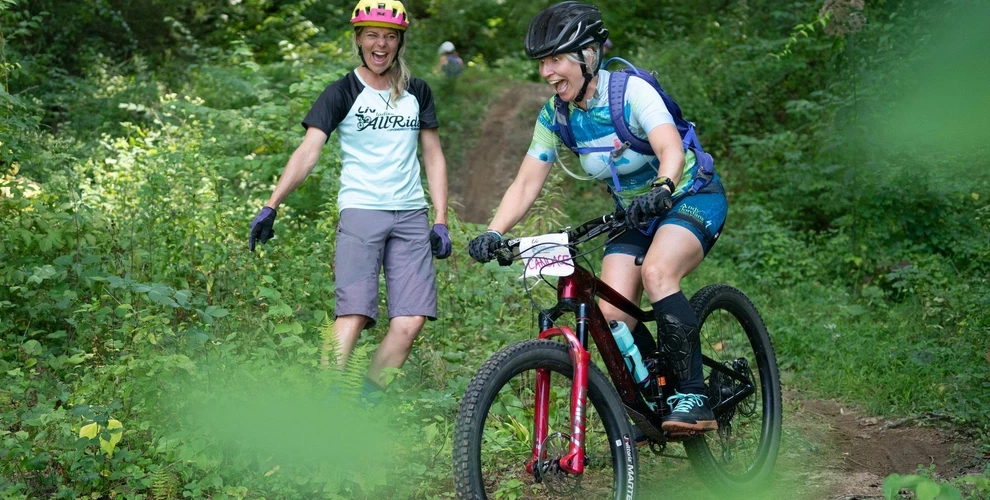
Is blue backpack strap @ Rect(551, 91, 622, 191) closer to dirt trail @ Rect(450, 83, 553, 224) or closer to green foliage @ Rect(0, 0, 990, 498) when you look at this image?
green foliage @ Rect(0, 0, 990, 498)

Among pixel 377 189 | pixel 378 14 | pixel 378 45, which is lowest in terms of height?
pixel 377 189

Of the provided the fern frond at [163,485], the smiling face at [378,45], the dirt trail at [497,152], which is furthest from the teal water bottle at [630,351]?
the dirt trail at [497,152]

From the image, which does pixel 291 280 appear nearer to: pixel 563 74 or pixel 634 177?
pixel 634 177

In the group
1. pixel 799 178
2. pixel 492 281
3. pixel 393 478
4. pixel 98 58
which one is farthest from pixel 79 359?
pixel 98 58

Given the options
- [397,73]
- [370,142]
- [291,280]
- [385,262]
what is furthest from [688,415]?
[291,280]

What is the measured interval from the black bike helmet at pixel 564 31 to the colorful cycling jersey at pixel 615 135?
0.78 feet

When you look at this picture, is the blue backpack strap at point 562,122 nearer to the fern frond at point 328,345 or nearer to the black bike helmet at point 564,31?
the black bike helmet at point 564,31

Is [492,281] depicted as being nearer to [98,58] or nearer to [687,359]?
[687,359]

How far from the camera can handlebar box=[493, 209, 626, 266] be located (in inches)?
149

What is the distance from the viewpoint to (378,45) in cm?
495

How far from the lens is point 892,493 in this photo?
3.39 metres

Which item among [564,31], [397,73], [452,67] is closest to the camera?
[564,31]

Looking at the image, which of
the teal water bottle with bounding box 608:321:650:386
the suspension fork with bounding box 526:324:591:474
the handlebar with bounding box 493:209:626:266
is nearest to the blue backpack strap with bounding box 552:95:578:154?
the handlebar with bounding box 493:209:626:266

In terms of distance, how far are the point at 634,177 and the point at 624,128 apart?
1.04ft
